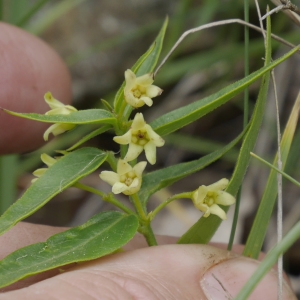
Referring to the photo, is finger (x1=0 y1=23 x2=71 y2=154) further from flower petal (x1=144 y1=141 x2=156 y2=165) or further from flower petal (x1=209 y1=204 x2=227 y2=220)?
flower petal (x1=209 y1=204 x2=227 y2=220)

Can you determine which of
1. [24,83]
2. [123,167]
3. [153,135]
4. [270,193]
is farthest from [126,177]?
[24,83]

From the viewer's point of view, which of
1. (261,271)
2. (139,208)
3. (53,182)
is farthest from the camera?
(139,208)

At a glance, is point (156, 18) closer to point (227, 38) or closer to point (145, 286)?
point (227, 38)

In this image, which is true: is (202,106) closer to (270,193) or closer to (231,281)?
(270,193)

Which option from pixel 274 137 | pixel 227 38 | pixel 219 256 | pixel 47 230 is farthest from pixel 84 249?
pixel 227 38

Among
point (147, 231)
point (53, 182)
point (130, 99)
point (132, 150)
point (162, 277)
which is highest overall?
point (130, 99)

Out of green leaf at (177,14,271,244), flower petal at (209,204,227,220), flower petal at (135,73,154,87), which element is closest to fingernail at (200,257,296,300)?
green leaf at (177,14,271,244)
